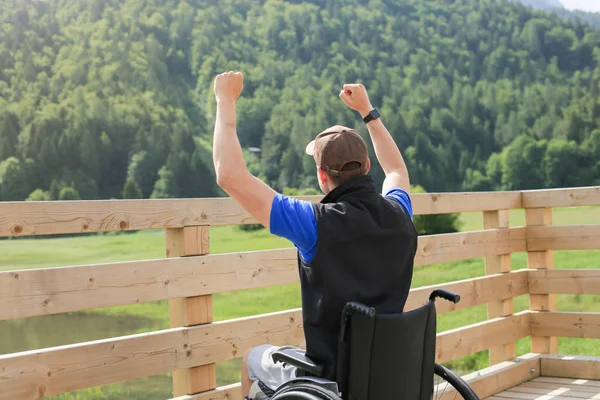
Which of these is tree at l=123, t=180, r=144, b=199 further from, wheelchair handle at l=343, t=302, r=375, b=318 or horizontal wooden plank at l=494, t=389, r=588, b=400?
wheelchair handle at l=343, t=302, r=375, b=318

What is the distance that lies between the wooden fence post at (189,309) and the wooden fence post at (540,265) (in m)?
2.47

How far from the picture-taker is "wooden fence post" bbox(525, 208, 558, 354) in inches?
181

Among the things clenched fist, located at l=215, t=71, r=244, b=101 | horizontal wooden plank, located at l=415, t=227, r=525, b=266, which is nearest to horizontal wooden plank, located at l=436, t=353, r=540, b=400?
horizontal wooden plank, located at l=415, t=227, r=525, b=266

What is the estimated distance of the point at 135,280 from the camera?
8.21 ft

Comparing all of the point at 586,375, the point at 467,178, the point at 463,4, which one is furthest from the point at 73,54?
the point at 586,375

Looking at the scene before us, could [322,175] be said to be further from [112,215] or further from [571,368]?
[571,368]

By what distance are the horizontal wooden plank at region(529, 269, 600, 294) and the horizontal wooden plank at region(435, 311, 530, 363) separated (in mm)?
176

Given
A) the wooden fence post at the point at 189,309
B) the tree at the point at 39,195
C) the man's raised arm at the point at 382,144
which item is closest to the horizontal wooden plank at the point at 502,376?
the wooden fence post at the point at 189,309

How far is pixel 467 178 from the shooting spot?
54594 millimetres

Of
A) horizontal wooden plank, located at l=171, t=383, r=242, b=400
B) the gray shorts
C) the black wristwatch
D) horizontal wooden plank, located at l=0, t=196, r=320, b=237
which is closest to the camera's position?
the gray shorts

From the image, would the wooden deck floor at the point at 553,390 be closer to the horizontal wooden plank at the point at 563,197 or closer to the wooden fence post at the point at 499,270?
the wooden fence post at the point at 499,270

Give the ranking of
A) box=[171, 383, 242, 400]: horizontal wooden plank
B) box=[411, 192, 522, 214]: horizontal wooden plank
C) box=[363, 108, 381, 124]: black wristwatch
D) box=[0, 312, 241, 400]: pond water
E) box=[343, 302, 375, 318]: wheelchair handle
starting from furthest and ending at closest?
box=[0, 312, 241, 400]: pond water, box=[411, 192, 522, 214]: horizontal wooden plank, box=[171, 383, 242, 400]: horizontal wooden plank, box=[363, 108, 381, 124]: black wristwatch, box=[343, 302, 375, 318]: wheelchair handle

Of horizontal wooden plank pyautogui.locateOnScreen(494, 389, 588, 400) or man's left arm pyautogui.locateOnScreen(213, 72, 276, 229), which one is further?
horizontal wooden plank pyautogui.locateOnScreen(494, 389, 588, 400)

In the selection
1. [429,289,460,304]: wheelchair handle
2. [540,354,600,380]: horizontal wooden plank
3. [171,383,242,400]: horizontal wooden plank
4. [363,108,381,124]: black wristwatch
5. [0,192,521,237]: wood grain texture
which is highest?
[363,108,381,124]: black wristwatch
